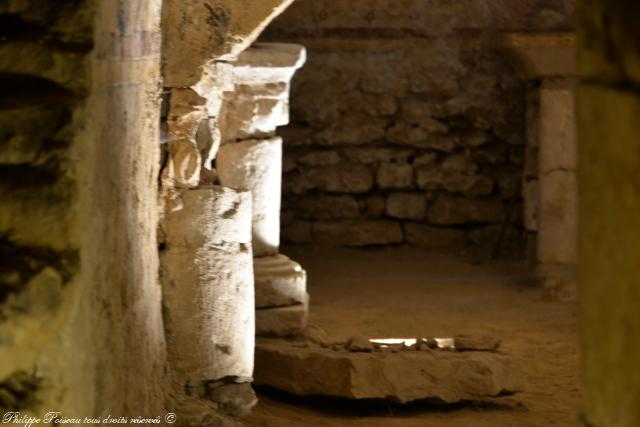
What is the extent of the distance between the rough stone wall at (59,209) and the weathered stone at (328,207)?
7089mm

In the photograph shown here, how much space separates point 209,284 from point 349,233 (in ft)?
17.0

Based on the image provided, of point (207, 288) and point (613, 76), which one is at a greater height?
point (613, 76)

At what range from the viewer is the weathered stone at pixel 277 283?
263 inches

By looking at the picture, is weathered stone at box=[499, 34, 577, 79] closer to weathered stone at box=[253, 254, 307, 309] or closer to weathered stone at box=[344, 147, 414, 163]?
weathered stone at box=[344, 147, 414, 163]

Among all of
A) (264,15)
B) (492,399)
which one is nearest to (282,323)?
(492,399)

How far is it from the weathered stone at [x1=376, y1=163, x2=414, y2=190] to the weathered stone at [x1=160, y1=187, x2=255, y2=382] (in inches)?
198

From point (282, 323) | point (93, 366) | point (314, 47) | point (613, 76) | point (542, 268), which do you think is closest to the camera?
point (613, 76)

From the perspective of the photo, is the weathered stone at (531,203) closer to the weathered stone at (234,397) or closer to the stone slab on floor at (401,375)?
the stone slab on floor at (401,375)

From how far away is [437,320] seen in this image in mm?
8156

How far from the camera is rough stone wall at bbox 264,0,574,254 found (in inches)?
395

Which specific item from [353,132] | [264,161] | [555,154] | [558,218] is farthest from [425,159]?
[264,161]

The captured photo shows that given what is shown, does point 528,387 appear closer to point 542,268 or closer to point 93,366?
point 542,268

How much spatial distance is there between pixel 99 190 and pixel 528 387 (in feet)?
13.6

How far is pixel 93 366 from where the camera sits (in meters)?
2.93
